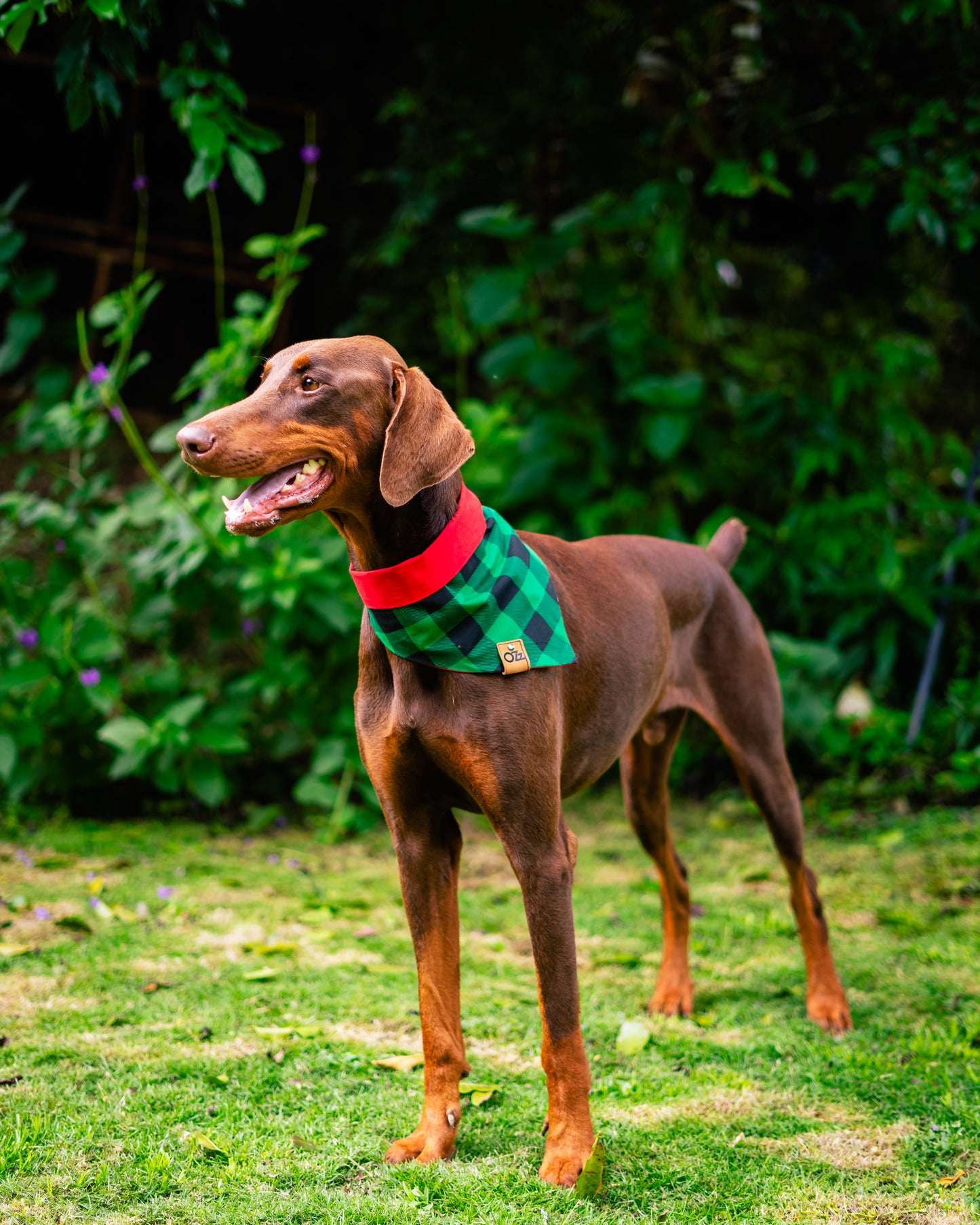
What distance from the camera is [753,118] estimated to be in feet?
17.3

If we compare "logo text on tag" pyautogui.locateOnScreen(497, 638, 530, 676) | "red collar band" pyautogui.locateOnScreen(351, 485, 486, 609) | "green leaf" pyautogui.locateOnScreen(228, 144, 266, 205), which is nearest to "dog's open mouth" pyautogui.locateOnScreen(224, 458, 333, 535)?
"red collar band" pyautogui.locateOnScreen(351, 485, 486, 609)

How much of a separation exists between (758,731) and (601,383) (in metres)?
3.24

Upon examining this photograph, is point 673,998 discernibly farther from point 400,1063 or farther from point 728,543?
point 728,543

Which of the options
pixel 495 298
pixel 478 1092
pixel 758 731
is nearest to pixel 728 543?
pixel 758 731

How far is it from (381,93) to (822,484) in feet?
13.1

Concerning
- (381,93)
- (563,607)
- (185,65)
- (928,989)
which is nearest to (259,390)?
(563,607)

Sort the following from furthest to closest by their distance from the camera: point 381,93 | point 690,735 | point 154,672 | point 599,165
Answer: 1. point 381,93
2. point 599,165
3. point 690,735
4. point 154,672

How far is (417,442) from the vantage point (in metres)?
2.17

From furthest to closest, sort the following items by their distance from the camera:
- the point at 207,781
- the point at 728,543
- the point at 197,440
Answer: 1. the point at 207,781
2. the point at 728,543
3. the point at 197,440

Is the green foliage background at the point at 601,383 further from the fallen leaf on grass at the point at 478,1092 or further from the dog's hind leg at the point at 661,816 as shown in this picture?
the fallen leaf on grass at the point at 478,1092

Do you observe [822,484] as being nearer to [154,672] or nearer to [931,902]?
[931,902]

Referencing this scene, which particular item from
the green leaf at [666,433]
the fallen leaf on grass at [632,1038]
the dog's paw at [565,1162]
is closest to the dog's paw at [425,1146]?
the dog's paw at [565,1162]

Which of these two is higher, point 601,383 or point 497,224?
point 497,224

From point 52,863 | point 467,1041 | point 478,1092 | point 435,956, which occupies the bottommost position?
point 52,863
